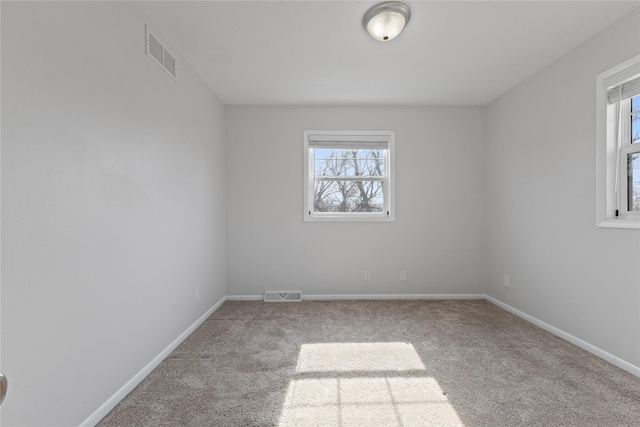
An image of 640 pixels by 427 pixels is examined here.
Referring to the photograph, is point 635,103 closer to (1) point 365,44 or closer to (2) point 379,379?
(1) point 365,44

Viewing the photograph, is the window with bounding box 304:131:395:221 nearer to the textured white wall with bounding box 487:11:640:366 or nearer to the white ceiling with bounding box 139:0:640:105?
Answer: the white ceiling with bounding box 139:0:640:105

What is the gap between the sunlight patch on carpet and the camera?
1.63 metres

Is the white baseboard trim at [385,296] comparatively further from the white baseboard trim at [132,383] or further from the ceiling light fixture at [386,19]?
the ceiling light fixture at [386,19]

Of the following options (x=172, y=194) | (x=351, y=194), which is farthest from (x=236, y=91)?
(x=351, y=194)

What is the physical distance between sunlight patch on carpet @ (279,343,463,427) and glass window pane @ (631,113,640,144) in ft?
7.53

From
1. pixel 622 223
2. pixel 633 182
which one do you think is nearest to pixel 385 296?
pixel 622 223

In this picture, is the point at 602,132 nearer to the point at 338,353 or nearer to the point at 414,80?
the point at 414,80

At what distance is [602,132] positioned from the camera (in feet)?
7.59

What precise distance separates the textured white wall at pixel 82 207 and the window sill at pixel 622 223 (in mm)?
3376

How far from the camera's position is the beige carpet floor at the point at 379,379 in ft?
5.40

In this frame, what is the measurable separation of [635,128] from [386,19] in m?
2.02

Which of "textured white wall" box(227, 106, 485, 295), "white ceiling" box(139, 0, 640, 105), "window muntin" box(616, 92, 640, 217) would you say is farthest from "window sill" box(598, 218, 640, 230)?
"textured white wall" box(227, 106, 485, 295)

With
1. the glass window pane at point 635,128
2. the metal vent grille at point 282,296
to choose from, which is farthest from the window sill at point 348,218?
the glass window pane at point 635,128

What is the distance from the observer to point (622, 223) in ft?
7.01
